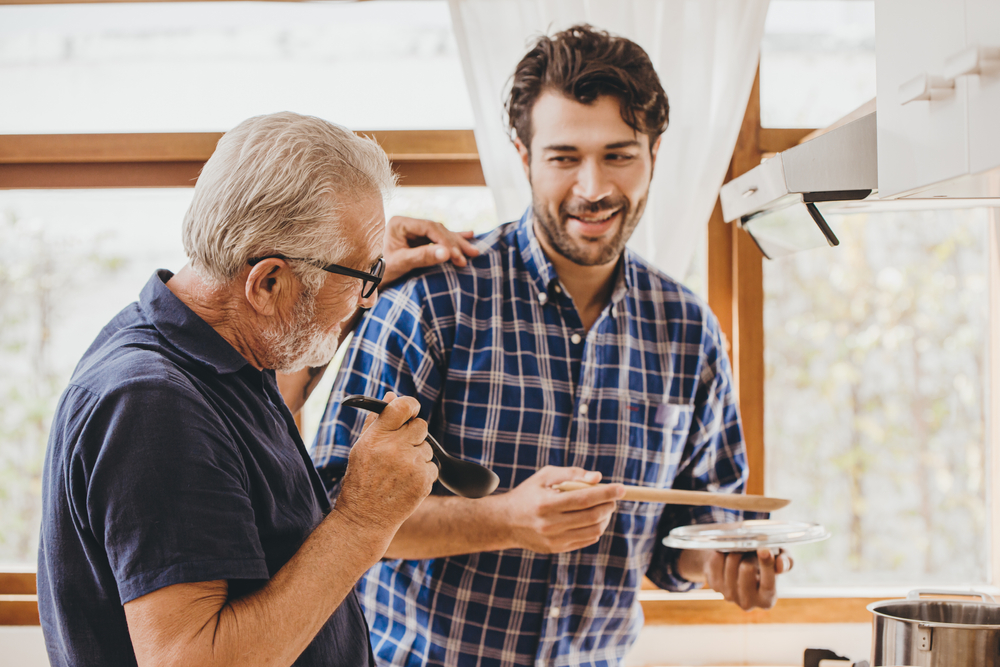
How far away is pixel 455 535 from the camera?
1.30 meters

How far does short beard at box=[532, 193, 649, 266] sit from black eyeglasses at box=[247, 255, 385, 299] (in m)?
0.60

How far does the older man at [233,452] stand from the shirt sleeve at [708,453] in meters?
0.82

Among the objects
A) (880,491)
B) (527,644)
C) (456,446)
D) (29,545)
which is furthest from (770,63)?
(29,545)

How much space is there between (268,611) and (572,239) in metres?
1.00

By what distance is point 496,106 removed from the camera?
1.98m

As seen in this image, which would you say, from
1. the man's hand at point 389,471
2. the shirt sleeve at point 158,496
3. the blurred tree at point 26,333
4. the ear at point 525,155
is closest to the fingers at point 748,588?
the man's hand at point 389,471

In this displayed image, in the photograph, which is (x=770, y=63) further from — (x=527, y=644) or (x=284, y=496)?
(x=284, y=496)

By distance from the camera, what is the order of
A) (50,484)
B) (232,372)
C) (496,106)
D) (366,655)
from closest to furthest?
1. (50,484)
2. (232,372)
3. (366,655)
4. (496,106)

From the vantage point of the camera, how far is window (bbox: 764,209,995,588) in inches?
87.0

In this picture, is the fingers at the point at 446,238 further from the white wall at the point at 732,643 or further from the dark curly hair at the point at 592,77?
the white wall at the point at 732,643

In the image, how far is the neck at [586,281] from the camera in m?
1.58

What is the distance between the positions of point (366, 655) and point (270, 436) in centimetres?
36

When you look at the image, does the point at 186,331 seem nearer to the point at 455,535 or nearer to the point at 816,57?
the point at 455,535

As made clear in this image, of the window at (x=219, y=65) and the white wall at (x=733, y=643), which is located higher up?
the window at (x=219, y=65)
